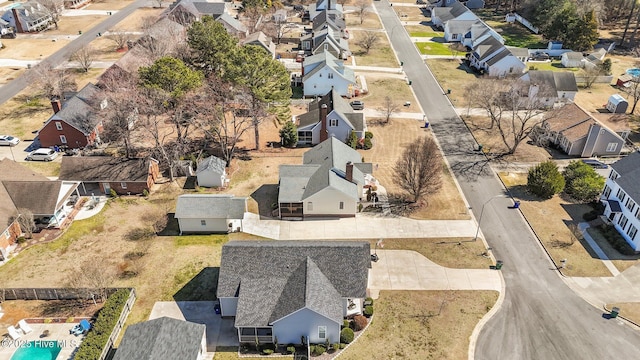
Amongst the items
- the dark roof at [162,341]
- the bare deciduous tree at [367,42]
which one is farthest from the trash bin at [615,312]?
the bare deciduous tree at [367,42]

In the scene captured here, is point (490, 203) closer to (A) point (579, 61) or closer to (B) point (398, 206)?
(B) point (398, 206)

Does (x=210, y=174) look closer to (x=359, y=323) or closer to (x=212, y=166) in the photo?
(x=212, y=166)

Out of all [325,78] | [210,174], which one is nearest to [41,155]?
[210,174]

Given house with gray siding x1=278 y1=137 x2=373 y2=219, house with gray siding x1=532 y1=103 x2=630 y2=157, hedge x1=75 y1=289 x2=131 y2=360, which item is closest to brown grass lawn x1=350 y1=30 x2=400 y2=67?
house with gray siding x1=532 y1=103 x2=630 y2=157

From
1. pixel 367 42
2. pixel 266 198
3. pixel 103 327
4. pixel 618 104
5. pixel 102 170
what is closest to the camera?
pixel 103 327

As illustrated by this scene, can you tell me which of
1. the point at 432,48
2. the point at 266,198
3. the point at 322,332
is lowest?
the point at 266,198

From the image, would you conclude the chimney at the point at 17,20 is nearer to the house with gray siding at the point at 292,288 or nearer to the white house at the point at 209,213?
the white house at the point at 209,213

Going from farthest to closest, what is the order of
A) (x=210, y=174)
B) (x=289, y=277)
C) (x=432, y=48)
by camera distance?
(x=432, y=48) → (x=210, y=174) → (x=289, y=277)
